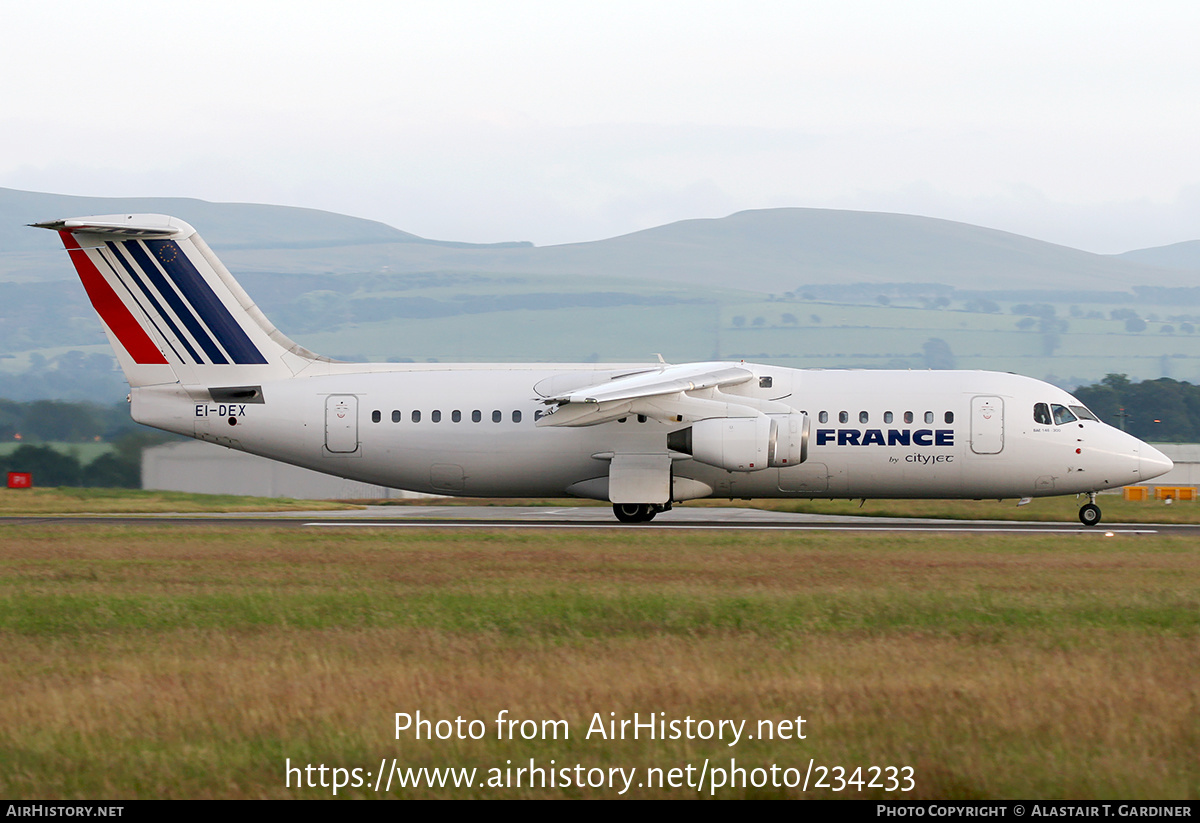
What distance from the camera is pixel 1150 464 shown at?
3309 centimetres

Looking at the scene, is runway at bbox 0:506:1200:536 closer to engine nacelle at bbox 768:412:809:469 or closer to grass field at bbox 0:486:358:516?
engine nacelle at bbox 768:412:809:469

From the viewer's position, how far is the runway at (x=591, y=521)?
3167 cm

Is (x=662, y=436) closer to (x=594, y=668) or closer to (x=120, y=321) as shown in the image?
(x=120, y=321)

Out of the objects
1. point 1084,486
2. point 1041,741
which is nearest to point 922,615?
point 1041,741

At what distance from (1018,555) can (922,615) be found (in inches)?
368

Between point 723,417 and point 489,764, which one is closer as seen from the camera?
point 489,764

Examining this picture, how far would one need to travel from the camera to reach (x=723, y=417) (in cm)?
3203

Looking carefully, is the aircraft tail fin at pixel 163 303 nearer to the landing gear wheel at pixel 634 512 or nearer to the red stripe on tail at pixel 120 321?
the red stripe on tail at pixel 120 321

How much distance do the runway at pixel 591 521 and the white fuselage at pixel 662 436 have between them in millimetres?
960

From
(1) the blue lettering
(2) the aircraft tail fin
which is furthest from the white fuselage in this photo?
(2) the aircraft tail fin

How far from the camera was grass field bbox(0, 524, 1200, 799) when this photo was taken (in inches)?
332

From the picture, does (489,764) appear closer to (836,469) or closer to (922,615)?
(922,615)

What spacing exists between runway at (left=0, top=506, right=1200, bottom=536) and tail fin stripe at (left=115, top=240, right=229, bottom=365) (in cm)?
448
